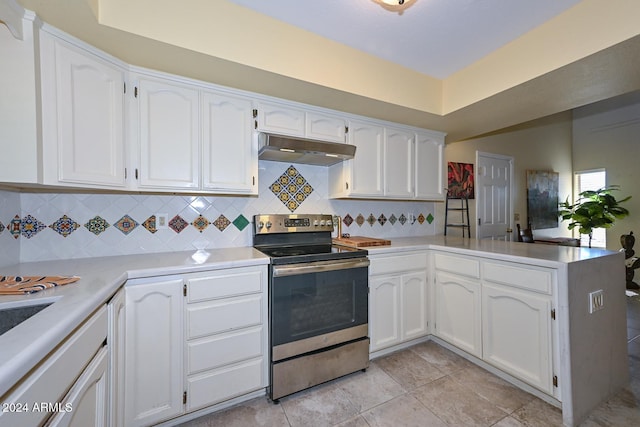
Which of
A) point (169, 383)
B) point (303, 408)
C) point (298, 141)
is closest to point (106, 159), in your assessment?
point (298, 141)

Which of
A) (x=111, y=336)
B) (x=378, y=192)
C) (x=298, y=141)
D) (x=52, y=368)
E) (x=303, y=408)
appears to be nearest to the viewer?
(x=52, y=368)

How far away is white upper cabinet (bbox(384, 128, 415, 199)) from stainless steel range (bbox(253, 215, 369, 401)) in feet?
2.87

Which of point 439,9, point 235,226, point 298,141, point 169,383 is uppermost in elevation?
point 439,9

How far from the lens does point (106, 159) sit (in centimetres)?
151

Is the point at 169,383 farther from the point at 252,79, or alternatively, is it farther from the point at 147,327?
the point at 252,79

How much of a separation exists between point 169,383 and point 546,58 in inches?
117

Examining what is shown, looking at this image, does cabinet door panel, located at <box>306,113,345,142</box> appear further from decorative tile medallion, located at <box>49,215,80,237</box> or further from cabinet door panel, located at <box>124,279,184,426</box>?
decorative tile medallion, located at <box>49,215,80,237</box>

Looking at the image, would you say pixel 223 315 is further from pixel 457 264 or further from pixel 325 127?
pixel 457 264

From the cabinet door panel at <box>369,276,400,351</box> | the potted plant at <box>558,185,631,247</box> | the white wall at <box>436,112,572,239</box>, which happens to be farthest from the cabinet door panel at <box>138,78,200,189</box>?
the potted plant at <box>558,185,631,247</box>

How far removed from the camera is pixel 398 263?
87.7 inches

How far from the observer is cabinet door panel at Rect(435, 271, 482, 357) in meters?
2.04

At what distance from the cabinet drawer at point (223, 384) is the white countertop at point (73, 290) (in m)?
0.64

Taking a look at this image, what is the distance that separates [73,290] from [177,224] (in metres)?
0.98

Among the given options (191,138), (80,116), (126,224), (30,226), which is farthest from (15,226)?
(191,138)
